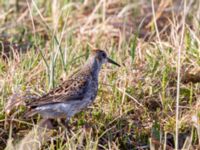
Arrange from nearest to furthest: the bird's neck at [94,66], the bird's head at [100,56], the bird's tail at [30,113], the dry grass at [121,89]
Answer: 1. the bird's tail at [30,113]
2. the dry grass at [121,89]
3. the bird's neck at [94,66]
4. the bird's head at [100,56]

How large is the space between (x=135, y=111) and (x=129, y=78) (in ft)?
1.34

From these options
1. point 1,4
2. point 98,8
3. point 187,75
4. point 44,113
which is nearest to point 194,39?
point 187,75

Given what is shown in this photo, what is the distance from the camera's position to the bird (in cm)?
673

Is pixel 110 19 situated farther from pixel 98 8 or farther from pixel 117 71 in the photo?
pixel 117 71

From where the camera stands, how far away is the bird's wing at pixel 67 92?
6732 millimetres

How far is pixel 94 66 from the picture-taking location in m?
7.42

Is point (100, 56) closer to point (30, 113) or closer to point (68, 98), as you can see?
point (68, 98)

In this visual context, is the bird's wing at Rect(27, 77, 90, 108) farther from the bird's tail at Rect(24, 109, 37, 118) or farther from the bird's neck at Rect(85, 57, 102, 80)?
the bird's neck at Rect(85, 57, 102, 80)

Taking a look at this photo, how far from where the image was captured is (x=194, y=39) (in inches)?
316

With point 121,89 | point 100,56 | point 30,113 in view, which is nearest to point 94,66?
point 100,56

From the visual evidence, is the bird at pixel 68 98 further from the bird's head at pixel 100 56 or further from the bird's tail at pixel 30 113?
the bird's head at pixel 100 56

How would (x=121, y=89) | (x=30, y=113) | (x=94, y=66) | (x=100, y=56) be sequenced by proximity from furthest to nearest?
1. (x=100, y=56)
2. (x=94, y=66)
3. (x=121, y=89)
4. (x=30, y=113)

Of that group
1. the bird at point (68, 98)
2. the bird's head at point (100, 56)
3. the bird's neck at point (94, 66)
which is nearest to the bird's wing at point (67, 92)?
the bird at point (68, 98)

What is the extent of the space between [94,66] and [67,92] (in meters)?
0.56
